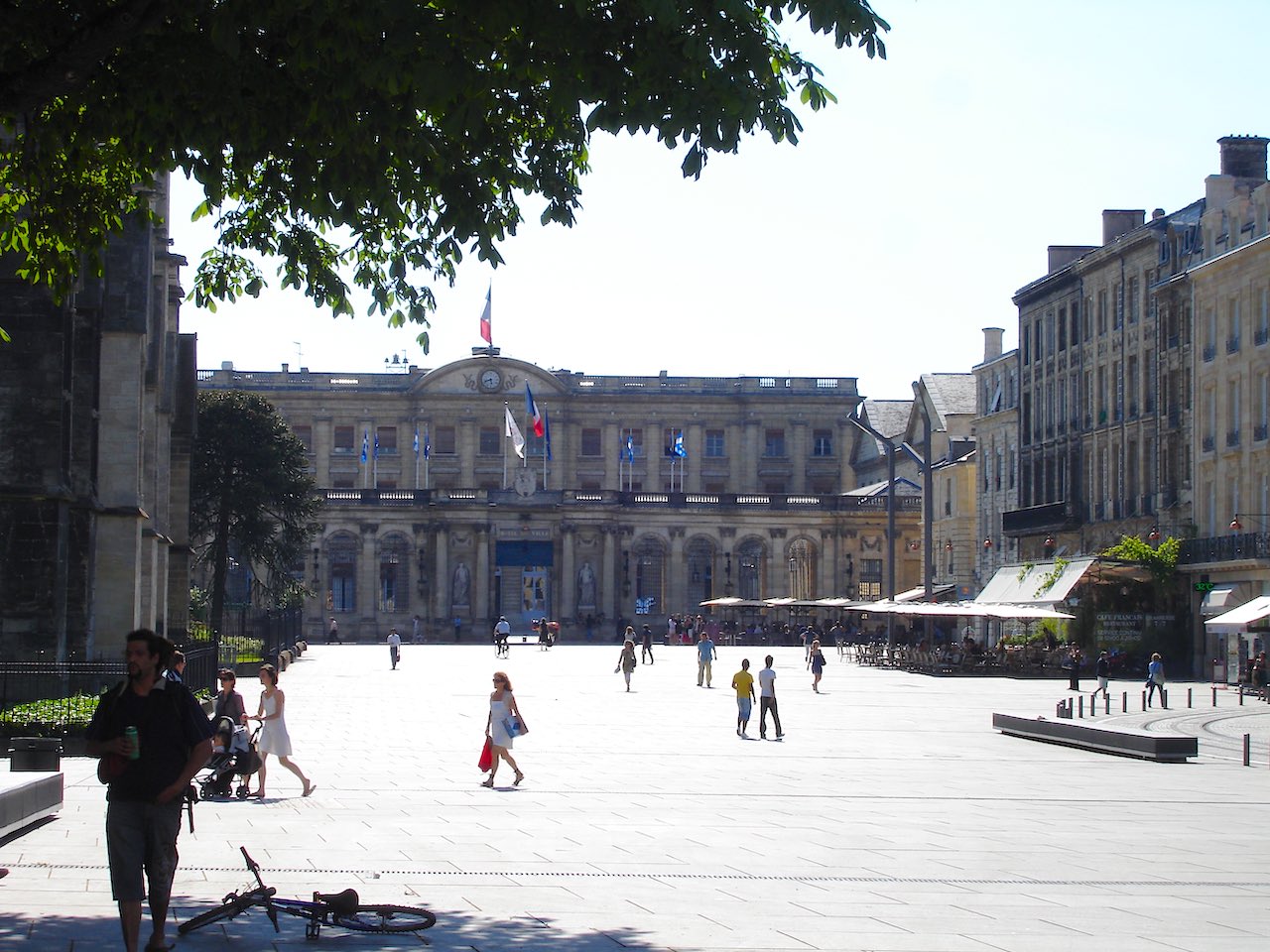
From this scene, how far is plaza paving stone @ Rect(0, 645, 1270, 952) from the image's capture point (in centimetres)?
1139

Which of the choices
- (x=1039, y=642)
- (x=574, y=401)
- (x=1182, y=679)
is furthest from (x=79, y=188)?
(x=574, y=401)

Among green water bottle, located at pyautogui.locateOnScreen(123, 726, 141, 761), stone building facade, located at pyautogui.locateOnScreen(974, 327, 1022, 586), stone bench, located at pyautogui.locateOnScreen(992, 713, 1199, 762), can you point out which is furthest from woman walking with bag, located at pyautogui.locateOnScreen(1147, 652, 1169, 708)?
stone building facade, located at pyautogui.locateOnScreen(974, 327, 1022, 586)

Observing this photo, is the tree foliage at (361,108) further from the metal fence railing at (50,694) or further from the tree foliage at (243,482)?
the tree foliage at (243,482)

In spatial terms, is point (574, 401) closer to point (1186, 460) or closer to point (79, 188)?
point (1186, 460)

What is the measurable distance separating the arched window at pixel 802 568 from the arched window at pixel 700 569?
15.3 ft

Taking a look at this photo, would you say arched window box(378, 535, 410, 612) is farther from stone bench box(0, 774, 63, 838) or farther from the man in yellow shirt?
stone bench box(0, 774, 63, 838)

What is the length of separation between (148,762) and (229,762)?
9816 mm

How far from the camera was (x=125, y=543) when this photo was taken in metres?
34.4

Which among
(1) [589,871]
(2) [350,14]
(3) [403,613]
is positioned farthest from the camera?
(3) [403,613]

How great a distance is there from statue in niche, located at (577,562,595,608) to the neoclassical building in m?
0.10

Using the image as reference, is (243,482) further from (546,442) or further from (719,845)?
(719,845)

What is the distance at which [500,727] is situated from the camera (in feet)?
71.1

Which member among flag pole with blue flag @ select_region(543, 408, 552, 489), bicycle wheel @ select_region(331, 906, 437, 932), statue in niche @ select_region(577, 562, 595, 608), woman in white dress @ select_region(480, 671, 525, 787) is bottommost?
bicycle wheel @ select_region(331, 906, 437, 932)

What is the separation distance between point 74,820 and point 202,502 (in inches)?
2012
